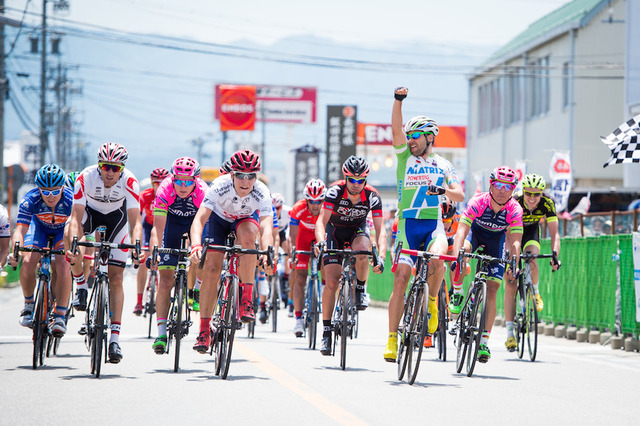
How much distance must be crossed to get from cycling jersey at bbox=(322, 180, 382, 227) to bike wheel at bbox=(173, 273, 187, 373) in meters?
2.22

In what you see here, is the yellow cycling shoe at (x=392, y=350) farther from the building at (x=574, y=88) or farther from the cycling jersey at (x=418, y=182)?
the building at (x=574, y=88)

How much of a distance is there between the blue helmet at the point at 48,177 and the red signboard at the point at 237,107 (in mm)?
77408

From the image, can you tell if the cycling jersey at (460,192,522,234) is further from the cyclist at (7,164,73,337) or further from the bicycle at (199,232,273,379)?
the cyclist at (7,164,73,337)

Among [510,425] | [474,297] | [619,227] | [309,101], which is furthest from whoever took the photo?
[309,101]

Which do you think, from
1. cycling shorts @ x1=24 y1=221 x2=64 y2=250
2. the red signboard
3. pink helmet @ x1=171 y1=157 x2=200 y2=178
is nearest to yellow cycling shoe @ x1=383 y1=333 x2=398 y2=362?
pink helmet @ x1=171 y1=157 x2=200 y2=178

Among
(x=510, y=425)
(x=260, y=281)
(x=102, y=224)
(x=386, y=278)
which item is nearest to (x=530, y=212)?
(x=260, y=281)

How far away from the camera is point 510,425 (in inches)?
288

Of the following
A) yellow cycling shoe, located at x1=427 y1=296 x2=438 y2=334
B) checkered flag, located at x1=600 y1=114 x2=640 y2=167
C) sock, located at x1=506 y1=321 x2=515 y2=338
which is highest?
checkered flag, located at x1=600 y1=114 x2=640 y2=167

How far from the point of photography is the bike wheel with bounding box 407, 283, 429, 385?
9445mm

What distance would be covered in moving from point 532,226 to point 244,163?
16.7 feet

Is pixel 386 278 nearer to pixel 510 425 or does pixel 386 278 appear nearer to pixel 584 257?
pixel 584 257

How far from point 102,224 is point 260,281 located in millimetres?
5642

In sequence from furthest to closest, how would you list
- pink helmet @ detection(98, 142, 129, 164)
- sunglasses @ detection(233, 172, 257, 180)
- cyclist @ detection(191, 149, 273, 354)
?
pink helmet @ detection(98, 142, 129, 164) < sunglasses @ detection(233, 172, 257, 180) < cyclist @ detection(191, 149, 273, 354)

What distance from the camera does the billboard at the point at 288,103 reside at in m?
105
